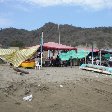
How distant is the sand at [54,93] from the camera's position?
1380 cm

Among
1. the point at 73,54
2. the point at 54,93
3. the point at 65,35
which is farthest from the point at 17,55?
the point at 65,35

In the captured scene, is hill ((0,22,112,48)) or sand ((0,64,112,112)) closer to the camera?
sand ((0,64,112,112))

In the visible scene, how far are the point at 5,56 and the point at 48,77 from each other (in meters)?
9.86

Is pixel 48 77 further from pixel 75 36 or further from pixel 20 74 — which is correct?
pixel 75 36

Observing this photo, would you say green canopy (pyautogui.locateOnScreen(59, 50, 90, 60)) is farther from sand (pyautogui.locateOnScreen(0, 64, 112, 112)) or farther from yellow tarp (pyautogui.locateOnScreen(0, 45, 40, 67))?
sand (pyautogui.locateOnScreen(0, 64, 112, 112))

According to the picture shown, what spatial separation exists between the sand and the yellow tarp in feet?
23.6

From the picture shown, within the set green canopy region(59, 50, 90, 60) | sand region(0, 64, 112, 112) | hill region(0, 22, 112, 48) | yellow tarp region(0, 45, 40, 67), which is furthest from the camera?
hill region(0, 22, 112, 48)

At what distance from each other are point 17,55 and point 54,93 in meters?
12.3

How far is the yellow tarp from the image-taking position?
26981 millimetres

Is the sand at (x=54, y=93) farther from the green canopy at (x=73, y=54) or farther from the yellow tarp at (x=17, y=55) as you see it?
the green canopy at (x=73, y=54)

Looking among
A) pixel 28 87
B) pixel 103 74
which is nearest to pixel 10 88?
pixel 28 87

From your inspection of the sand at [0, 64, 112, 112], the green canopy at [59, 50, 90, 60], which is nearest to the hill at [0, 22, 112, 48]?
the green canopy at [59, 50, 90, 60]

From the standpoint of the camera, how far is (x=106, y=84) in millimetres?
19250

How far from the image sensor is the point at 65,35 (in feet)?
295
